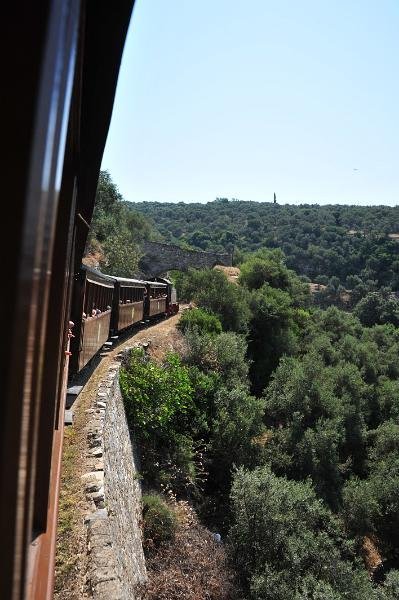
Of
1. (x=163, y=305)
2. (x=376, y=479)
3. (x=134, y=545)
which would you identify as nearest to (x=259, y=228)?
(x=163, y=305)

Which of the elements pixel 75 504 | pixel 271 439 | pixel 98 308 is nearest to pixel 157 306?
pixel 271 439

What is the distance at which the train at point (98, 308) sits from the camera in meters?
8.52

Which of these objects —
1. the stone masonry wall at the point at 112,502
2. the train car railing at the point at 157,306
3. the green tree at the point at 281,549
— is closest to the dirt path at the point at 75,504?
the stone masonry wall at the point at 112,502

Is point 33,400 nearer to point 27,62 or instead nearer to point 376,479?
point 27,62

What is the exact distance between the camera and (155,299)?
23.4 m

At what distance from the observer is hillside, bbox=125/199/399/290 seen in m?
65.0

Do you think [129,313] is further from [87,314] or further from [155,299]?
[87,314]

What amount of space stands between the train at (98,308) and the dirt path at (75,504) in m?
0.65

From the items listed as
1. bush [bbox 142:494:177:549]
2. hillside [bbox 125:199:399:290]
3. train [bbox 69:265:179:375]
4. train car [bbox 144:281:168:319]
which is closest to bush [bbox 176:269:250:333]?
train car [bbox 144:281:168:319]

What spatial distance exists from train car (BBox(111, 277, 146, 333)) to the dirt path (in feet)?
7.48

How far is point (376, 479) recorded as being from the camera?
55.9 feet

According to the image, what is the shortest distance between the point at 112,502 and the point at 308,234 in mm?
73137

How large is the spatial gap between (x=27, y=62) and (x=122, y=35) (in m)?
1.48

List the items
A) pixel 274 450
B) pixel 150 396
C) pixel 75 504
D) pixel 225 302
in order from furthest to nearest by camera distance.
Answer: pixel 225 302 < pixel 274 450 < pixel 150 396 < pixel 75 504
